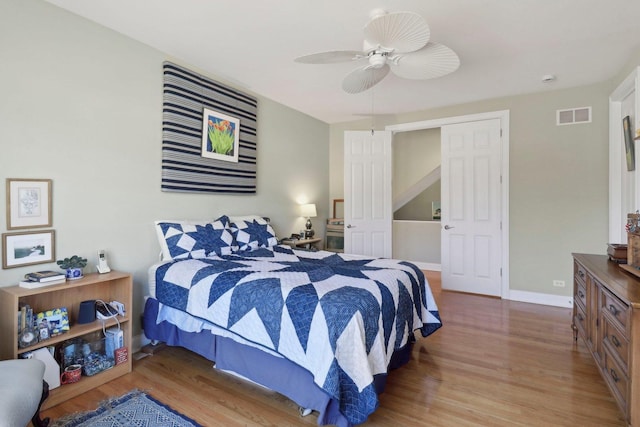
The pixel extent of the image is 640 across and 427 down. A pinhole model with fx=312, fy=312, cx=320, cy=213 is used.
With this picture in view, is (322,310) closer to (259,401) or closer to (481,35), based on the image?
(259,401)

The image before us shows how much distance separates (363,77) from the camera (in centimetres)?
237

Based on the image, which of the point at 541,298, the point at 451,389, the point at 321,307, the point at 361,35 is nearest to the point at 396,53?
the point at 361,35

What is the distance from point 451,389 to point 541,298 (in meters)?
2.56

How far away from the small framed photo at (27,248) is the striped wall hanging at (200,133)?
94 cm

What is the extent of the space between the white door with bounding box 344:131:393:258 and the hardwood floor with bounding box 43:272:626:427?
6.21 ft

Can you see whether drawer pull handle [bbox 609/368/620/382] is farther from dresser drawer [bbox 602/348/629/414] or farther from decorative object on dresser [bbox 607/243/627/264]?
decorative object on dresser [bbox 607/243/627/264]

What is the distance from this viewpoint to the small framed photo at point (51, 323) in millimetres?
1907

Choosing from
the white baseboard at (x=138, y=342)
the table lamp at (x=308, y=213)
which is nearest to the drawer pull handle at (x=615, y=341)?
the white baseboard at (x=138, y=342)

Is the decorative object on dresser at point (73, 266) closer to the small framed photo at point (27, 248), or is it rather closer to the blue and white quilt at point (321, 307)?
the small framed photo at point (27, 248)

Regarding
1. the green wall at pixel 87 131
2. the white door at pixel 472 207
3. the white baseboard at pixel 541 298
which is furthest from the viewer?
the white door at pixel 472 207

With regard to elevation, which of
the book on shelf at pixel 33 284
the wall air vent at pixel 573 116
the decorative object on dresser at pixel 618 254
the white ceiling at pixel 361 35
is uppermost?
the white ceiling at pixel 361 35

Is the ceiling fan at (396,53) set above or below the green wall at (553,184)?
above

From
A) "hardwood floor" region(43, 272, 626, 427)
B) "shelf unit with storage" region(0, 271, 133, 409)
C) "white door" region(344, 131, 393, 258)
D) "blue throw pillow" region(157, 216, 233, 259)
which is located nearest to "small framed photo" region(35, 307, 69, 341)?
"shelf unit with storage" region(0, 271, 133, 409)

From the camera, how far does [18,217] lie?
Answer: 2008 millimetres
